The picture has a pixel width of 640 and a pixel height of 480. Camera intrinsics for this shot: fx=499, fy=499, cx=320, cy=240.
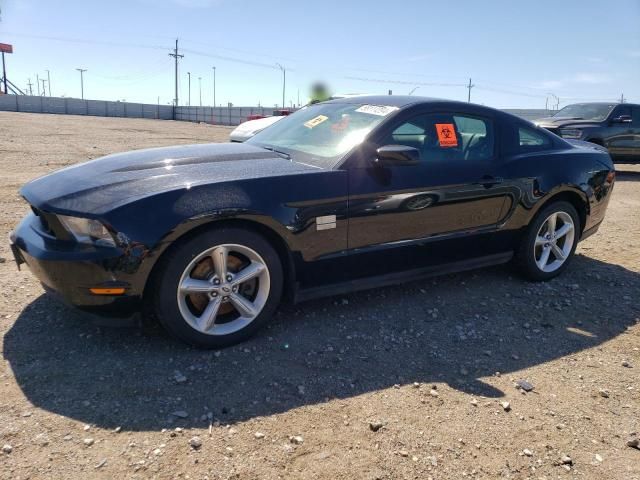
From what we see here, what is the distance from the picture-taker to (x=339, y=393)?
2641 millimetres

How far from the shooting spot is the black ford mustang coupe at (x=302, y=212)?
2656mm

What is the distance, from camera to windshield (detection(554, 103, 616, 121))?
37.5 ft

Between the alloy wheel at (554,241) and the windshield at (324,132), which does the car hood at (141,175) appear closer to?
Answer: the windshield at (324,132)

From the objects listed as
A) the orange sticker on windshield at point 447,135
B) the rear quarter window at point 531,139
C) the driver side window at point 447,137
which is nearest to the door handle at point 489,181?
the driver side window at point 447,137

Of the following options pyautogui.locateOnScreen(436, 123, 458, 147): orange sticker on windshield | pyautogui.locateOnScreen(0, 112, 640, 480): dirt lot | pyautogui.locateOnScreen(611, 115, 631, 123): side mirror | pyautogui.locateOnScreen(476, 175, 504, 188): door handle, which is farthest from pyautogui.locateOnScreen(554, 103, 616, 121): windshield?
pyautogui.locateOnScreen(436, 123, 458, 147): orange sticker on windshield

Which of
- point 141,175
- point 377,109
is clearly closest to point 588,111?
point 377,109

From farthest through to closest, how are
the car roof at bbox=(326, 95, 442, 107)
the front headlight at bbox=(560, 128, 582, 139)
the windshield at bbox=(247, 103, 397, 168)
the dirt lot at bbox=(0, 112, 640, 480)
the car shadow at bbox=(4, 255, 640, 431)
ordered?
the front headlight at bbox=(560, 128, 582, 139), the car roof at bbox=(326, 95, 442, 107), the windshield at bbox=(247, 103, 397, 168), the car shadow at bbox=(4, 255, 640, 431), the dirt lot at bbox=(0, 112, 640, 480)

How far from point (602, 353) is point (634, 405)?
58 cm

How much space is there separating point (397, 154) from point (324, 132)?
0.72 m

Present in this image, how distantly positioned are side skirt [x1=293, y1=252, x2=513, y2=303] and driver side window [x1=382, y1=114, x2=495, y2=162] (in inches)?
31.4

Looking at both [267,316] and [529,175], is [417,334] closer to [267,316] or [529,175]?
[267,316]

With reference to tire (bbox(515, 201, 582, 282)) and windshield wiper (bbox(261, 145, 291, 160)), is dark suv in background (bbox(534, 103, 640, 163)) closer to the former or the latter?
tire (bbox(515, 201, 582, 282))

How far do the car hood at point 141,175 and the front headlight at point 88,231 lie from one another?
0.16ft

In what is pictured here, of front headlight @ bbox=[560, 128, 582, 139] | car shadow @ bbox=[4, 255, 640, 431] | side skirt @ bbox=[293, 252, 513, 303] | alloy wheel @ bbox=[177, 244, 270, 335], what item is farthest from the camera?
front headlight @ bbox=[560, 128, 582, 139]
